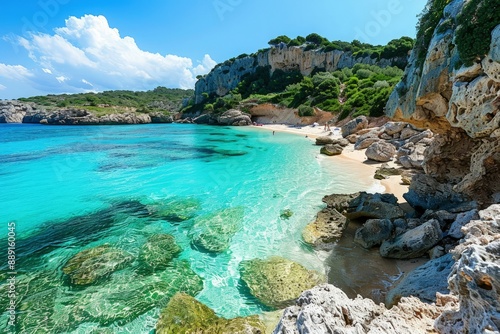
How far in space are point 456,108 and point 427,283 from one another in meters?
5.92

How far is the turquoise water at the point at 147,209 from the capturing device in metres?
6.92

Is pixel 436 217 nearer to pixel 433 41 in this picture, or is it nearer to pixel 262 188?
pixel 433 41

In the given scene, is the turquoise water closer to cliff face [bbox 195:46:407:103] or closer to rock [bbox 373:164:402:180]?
rock [bbox 373:164:402:180]

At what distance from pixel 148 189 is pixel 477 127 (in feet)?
51.6

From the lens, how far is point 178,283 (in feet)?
24.1

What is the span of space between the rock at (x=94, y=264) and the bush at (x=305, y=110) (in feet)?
147

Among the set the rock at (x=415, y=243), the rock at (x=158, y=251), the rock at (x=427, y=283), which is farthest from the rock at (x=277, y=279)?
the rock at (x=158, y=251)

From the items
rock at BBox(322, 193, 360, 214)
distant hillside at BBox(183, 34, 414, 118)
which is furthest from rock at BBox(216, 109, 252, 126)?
rock at BBox(322, 193, 360, 214)

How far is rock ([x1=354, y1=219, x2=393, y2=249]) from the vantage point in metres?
8.29

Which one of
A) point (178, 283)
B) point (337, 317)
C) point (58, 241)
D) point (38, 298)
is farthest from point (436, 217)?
point (58, 241)

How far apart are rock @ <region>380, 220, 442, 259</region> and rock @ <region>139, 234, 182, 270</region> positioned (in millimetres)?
6940

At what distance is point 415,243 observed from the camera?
731 cm

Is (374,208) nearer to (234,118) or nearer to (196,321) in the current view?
(196,321)

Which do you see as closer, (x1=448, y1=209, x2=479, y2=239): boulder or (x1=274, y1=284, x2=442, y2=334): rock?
(x1=274, y1=284, x2=442, y2=334): rock
